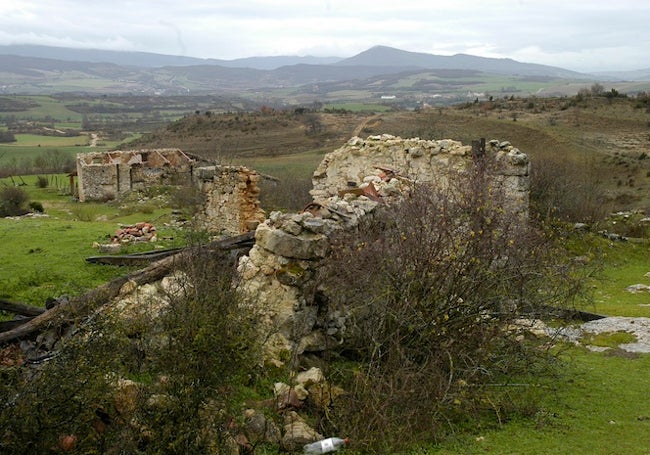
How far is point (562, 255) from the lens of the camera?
9836 mm

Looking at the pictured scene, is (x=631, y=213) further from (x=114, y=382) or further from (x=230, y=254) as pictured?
(x=114, y=382)

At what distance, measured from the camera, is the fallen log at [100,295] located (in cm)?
760

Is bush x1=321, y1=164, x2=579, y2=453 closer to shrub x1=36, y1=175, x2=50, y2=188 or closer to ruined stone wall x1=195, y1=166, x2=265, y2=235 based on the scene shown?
ruined stone wall x1=195, y1=166, x2=265, y2=235

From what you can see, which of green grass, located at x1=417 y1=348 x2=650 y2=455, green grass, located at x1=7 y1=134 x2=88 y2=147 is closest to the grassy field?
green grass, located at x1=417 y1=348 x2=650 y2=455

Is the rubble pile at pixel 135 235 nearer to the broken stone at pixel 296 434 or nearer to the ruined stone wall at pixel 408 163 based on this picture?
the ruined stone wall at pixel 408 163

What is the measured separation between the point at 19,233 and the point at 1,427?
14.5 m

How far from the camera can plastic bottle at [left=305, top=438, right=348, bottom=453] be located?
20.6 feet

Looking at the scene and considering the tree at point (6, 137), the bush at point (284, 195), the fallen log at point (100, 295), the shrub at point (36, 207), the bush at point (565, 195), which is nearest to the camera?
the fallen log at point (100, 295)

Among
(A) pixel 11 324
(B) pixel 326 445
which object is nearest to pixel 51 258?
(A) pixel 11 324

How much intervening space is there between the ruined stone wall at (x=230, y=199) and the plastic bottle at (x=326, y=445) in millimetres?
11118

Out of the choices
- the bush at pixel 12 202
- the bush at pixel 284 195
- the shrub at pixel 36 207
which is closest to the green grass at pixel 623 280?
the bush at pixel 284 195

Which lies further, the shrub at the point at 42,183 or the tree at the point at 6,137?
the tree at the point at 6,137

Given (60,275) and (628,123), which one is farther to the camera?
(628,123)

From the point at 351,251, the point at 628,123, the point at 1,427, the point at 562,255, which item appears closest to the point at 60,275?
the point at 351,251
